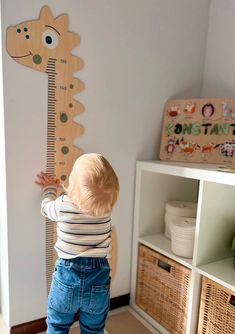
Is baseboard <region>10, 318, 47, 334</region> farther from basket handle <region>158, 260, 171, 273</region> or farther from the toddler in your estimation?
basket handle <region>158, 260, 171, 273</region>

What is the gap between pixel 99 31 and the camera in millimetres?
1217

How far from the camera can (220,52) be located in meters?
1.48

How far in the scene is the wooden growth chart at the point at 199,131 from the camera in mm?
1300

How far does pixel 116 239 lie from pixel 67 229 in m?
0.45

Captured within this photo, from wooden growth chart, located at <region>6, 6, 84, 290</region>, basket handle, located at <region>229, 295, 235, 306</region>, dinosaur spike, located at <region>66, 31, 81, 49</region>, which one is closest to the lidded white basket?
basket handle, located at <region>229, 295, 235, 306</region>

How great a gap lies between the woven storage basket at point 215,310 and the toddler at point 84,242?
0.39 m

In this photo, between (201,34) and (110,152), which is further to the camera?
(201,34)

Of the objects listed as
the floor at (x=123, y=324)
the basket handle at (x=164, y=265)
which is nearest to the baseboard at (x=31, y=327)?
the floor at (x=123, y=324)

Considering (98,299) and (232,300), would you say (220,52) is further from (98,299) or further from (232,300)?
(98,299)

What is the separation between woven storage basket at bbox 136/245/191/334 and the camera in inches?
48.1

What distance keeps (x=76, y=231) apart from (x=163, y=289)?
58cm

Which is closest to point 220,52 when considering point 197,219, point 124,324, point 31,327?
point 197,219

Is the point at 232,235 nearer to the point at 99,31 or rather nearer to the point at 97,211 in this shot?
the point at 97,211

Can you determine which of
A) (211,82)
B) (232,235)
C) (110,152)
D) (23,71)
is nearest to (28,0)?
(23,71)
